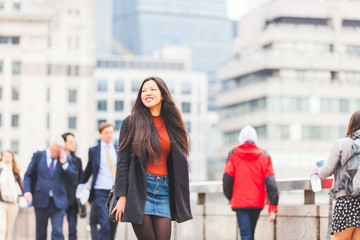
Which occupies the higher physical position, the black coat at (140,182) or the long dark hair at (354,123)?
the long dark hair at (354,123)

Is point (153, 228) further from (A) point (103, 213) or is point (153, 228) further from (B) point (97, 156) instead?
(B) point (97, 156)

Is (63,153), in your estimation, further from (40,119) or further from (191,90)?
(191,90)

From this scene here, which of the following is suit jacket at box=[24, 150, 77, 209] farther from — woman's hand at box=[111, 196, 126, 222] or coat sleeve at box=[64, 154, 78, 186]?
woman's hand at box=[111, 196, 126, 222]

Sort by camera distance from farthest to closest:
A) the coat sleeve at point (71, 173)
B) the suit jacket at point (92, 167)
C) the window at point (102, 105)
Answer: the window at point (102, 105) < the coat sleeve at point (71, 173) < the suit jacket at point (92, 167)

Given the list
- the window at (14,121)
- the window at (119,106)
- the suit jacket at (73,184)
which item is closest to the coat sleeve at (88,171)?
the suit jacket at (73,184)

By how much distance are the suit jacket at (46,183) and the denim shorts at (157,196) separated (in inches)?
201

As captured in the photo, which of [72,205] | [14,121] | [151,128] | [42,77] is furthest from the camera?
[42,77]

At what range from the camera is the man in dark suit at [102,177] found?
11.2 metres

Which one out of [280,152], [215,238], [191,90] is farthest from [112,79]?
[215,238]

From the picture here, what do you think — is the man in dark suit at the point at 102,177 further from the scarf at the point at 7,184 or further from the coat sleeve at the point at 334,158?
the coat sleeve at the point at 334,158

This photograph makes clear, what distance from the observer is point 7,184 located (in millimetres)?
12672

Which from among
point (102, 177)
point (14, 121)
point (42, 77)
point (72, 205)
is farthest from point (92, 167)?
point (42, 77)

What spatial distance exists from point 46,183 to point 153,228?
525 centimetres

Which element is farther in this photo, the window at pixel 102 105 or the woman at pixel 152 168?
the window at pixel 102 105
